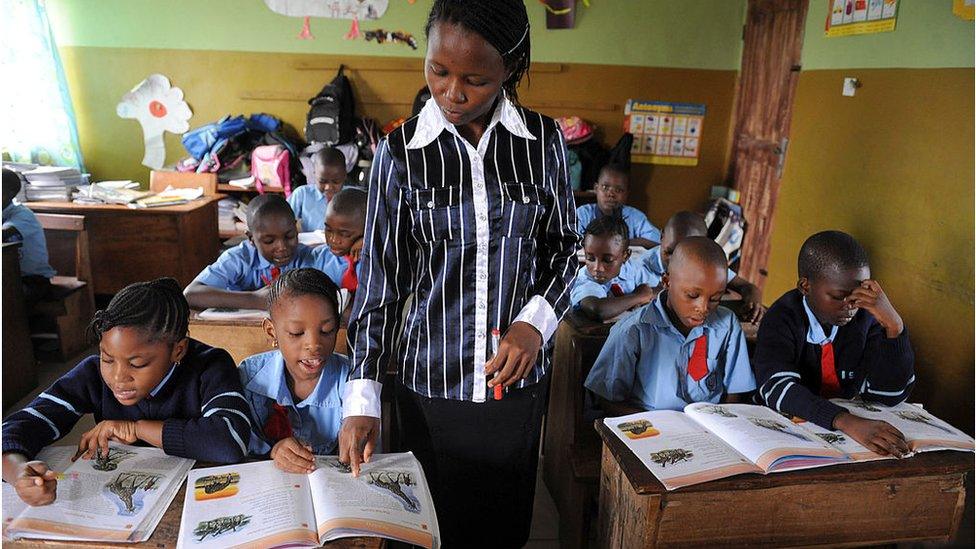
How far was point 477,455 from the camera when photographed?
4.19 ft

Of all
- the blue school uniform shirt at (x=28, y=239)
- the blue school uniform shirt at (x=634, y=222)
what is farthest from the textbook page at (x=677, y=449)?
the blue school uniform shirt at (x=28, y=239)

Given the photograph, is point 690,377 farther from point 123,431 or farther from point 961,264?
point 961,264

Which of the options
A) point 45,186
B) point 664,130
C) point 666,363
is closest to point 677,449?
point 666,363

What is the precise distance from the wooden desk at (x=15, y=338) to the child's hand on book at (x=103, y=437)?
6.34ft

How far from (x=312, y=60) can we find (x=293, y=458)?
4143 millimetres

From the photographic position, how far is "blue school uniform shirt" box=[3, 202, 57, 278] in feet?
9.83

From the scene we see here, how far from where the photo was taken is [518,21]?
992 mm

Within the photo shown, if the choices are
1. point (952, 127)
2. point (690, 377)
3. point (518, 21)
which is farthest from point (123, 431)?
point (952, 127)

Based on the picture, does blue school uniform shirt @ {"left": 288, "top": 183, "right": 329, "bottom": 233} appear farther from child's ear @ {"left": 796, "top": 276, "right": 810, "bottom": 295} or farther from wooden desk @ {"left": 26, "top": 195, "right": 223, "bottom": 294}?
child's ear @ {"left": 796, "top": 276, "right": 810, "bottom": 295}

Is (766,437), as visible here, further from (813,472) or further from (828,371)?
(828,371)

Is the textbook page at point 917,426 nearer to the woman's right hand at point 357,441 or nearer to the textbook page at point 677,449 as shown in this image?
the textbook page at point 677,449

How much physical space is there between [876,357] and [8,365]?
312cm

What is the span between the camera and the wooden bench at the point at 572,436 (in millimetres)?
1671

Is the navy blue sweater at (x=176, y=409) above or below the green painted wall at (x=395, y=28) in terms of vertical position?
below
